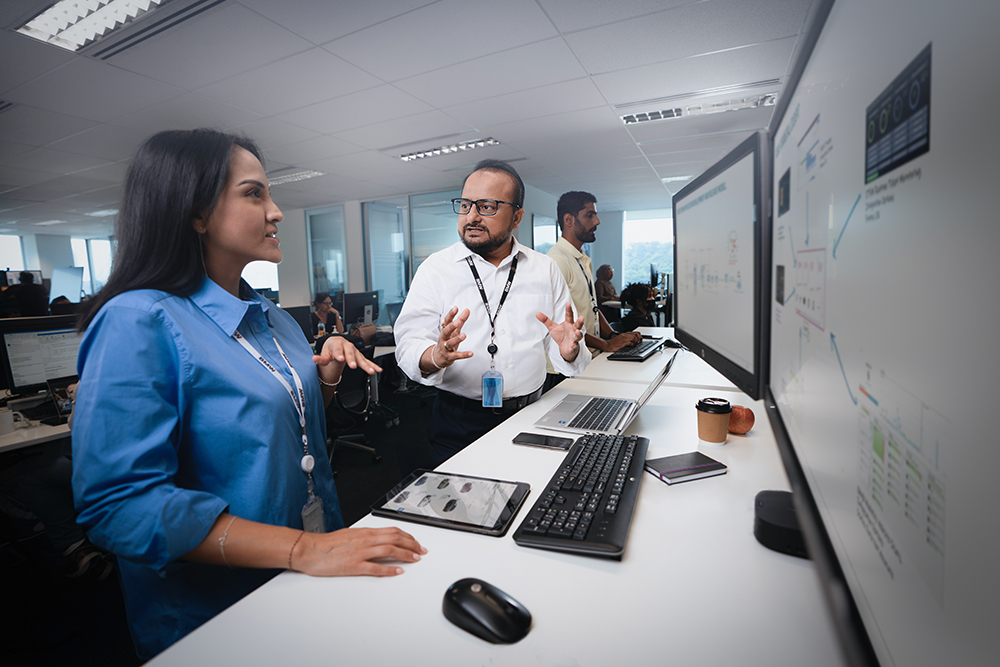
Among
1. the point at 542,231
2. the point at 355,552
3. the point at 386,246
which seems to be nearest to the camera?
the point at 355,552

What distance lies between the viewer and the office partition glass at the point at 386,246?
7844 mm

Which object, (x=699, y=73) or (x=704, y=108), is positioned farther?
(x=704, y=108)

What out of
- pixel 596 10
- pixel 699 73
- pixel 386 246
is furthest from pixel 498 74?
pixel 386 246

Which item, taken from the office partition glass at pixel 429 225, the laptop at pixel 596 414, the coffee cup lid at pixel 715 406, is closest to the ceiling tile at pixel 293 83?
the laptop at pixel 596 414

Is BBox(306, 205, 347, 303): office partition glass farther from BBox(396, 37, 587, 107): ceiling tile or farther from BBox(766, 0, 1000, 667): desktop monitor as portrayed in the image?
BBox(766, 0, 1000, 667): desktop monitor

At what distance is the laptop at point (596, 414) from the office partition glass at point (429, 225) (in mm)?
6011

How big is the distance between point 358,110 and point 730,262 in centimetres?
366

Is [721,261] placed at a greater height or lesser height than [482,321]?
greater

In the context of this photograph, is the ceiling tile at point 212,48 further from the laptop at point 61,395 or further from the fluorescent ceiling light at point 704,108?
the fluorescent ceiling light at point 704,108

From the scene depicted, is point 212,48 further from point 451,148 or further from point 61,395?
point 451,148

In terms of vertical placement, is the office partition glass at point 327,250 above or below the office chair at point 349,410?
above

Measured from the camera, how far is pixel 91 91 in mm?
3256

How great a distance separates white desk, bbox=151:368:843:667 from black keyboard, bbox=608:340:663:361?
61.0 inches

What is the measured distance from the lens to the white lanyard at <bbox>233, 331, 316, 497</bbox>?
39.1 inches
